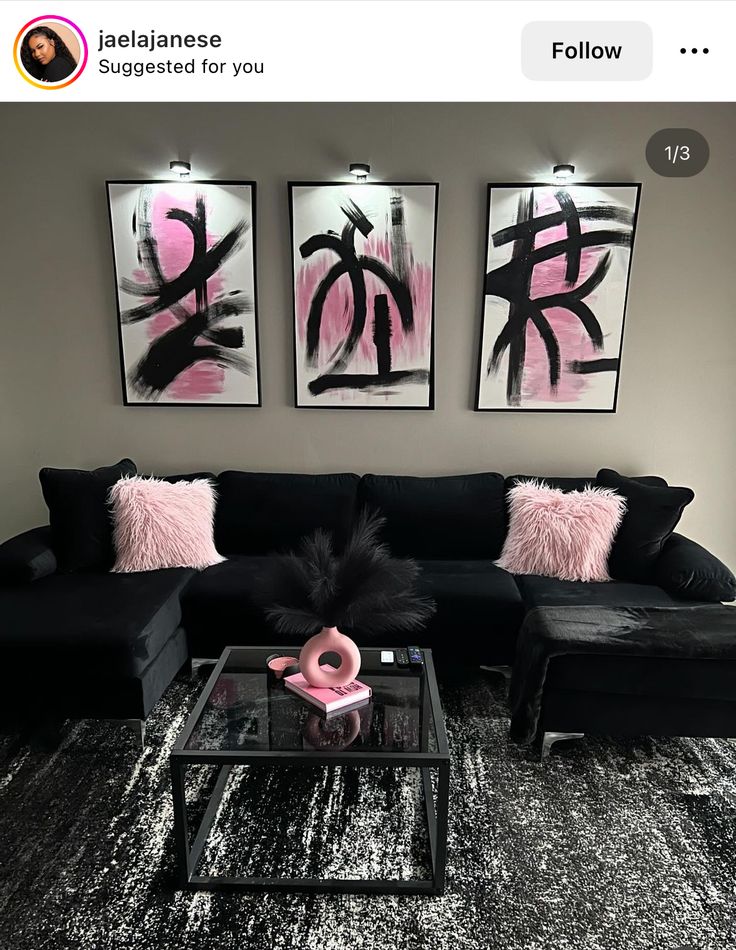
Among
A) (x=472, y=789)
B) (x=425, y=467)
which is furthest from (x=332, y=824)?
(x=425, y=467)

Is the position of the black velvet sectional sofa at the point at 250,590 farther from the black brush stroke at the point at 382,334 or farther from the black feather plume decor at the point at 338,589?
the black feather plume decor at the point at 338,589

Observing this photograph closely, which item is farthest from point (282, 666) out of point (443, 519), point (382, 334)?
point (382, 334)

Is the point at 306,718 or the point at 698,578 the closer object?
the point at 306,718

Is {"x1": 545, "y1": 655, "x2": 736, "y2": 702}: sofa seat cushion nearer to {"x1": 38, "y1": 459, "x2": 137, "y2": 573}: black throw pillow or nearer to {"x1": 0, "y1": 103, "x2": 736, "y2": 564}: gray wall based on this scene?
{"x1": 0, "y1": 103, "x2": 736, "y2": 564}: gray wall

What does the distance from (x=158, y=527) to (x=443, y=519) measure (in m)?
1.35

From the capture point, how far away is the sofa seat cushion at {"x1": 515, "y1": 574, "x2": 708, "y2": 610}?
2.87m

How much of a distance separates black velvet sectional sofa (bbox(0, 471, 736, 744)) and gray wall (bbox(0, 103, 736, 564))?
0.29m

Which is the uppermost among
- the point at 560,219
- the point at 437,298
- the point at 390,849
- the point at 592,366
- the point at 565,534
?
the point at 560,219

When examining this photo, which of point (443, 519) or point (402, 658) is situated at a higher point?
point (443, 519)

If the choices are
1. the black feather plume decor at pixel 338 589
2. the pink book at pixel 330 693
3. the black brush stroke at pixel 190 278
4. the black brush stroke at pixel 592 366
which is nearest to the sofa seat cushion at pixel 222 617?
the pink book at pixel 330 693

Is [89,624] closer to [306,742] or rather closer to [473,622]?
[306,742]

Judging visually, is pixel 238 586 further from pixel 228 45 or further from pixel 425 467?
pixel 228 45

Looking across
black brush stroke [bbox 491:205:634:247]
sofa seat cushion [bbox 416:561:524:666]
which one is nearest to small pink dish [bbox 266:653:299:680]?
sofa seat cushion [bbox 416:561:524:666]

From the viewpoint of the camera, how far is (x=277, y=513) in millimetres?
3436
